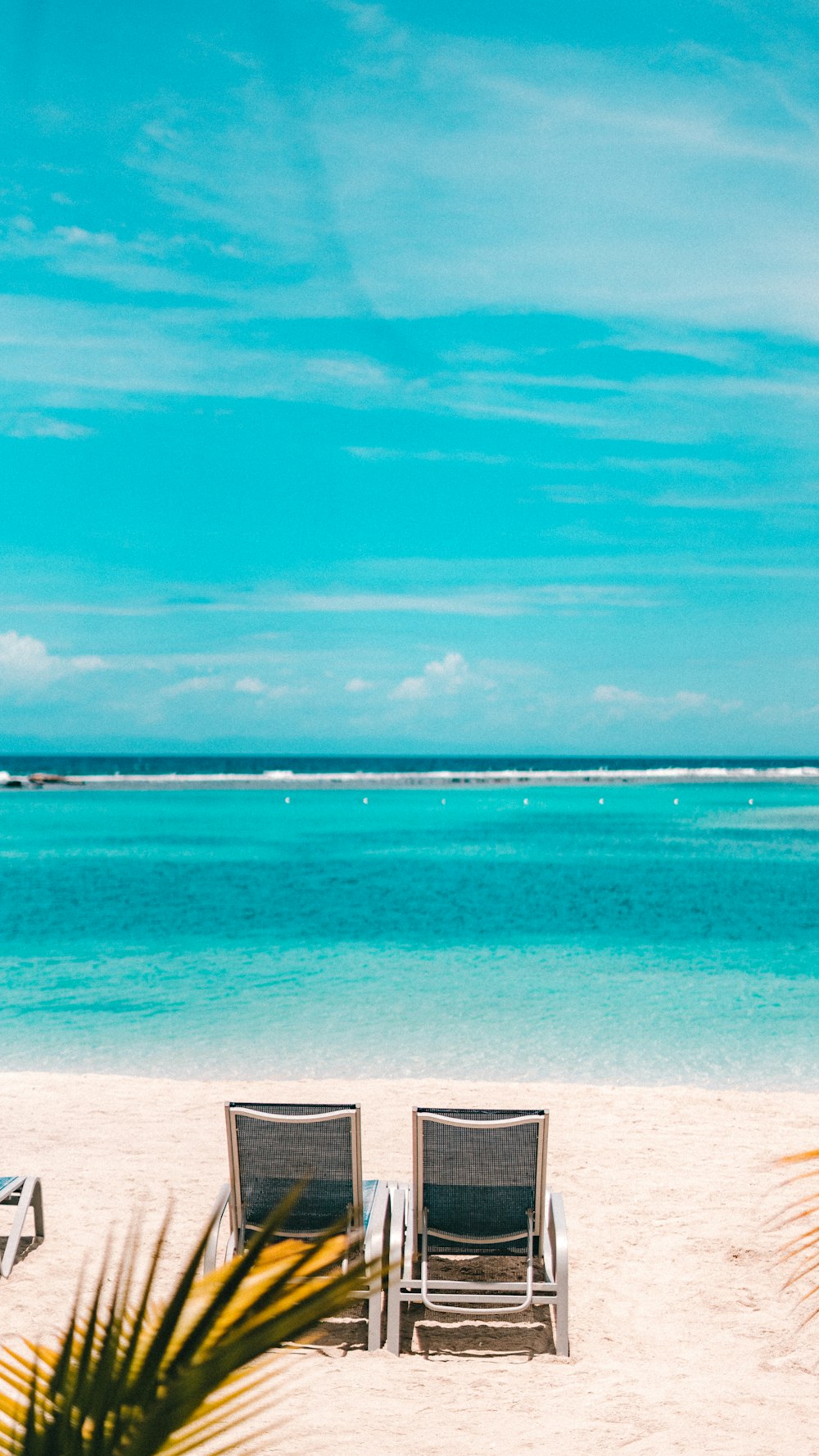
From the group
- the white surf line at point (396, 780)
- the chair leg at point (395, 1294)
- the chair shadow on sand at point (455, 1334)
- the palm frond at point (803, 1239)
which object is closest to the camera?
the chair leg at point (395, 1294)

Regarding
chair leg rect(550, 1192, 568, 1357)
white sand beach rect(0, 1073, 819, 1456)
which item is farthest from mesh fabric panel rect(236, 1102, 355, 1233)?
chair leg rect(550, 1192, 568, 1357)

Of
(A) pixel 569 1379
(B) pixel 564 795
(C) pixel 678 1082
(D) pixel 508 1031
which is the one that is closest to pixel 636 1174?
(A) pixel 569 1379

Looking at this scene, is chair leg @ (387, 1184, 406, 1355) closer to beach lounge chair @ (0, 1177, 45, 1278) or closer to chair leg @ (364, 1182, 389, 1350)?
chair leg @ (364, 1182, 389, 1350)

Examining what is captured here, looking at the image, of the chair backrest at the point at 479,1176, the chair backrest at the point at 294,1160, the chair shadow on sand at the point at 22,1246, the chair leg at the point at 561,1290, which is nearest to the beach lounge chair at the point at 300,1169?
the chair backrest at the point at 294,1160

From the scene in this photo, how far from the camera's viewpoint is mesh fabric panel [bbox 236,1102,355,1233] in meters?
4.54

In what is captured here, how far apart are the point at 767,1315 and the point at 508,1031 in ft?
21.4

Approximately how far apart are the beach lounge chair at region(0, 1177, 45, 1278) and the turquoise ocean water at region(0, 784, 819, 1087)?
14.8ft

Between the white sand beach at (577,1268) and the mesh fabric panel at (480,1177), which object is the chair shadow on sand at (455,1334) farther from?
the mesh fabric panel at (480,1177)

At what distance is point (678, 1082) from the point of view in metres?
9.60

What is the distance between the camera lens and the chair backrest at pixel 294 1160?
14.8 feet

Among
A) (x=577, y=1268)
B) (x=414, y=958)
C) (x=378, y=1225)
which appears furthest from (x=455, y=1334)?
(x=414, y=958)

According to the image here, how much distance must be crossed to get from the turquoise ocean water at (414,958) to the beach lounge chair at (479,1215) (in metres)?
5.24

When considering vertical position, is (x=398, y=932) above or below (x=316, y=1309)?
below

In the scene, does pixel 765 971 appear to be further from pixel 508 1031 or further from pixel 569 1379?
pixel 569 1379
